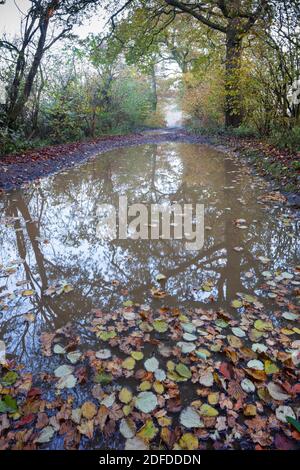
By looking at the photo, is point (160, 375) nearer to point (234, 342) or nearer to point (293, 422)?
point (234, 342)

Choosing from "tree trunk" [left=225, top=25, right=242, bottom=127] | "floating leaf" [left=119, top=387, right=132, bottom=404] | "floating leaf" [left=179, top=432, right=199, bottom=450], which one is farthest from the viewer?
"tree trunk" [left=225, top=25, right=242, bottom=127]

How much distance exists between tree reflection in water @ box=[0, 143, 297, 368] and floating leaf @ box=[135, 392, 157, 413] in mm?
753

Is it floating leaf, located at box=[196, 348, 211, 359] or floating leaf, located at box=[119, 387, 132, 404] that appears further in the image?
floating leaf, located at box=[196, 348, 211, 359]

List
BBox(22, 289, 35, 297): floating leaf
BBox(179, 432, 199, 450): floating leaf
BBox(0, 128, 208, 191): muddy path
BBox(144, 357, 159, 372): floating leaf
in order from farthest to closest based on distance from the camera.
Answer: BBox(0, 128, 208, 191): muddy path < BBox(22, 289, 35, 297): floating leaf < BBox(144, 357, 159, 372): floating leaf < BBox(179, 432, 199, 450): floating leaf

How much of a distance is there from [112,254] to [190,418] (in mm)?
2217

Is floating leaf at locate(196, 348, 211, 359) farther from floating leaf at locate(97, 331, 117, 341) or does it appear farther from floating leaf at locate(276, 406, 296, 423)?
floating leaf at locate(97, 331, 117, 341)

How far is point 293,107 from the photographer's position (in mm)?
7547

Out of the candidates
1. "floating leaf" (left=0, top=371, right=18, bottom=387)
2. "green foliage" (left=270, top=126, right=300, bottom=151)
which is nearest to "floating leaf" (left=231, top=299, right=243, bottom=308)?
"floating leaf" (left=0, top=371, right=18, bottom=387)

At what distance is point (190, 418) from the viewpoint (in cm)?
160

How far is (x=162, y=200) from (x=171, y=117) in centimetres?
5050

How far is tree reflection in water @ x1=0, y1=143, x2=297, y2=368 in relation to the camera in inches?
101

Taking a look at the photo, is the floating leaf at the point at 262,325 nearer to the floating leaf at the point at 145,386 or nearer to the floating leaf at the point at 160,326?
the floating leaf at the point at 160,326

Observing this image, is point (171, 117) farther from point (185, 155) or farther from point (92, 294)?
point (92, 294)
